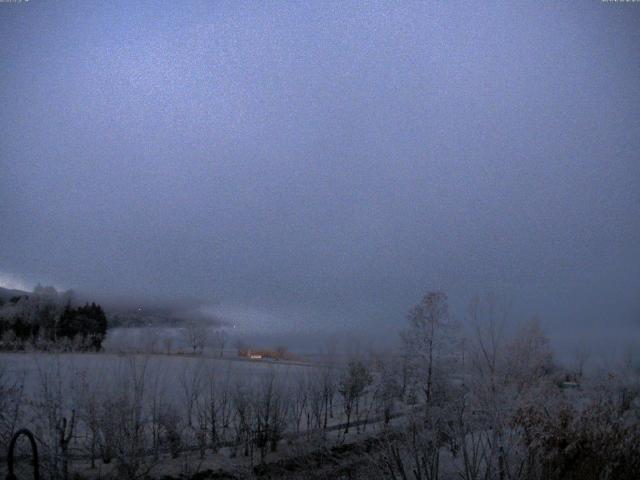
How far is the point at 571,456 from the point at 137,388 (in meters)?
20.2

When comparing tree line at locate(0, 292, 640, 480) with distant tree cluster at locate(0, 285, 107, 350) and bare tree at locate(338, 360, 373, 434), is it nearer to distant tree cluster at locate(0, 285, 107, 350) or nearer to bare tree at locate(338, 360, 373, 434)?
bare tree at locate(338, 360, 373, 434)

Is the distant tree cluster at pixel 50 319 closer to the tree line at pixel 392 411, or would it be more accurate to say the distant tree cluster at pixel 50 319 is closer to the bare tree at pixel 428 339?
the tree line at pixel 392 411

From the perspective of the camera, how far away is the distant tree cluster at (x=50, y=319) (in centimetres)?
5738

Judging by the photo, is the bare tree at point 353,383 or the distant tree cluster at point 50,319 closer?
the bare tree at point 353,383

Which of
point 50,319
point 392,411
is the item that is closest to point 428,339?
point 392,411

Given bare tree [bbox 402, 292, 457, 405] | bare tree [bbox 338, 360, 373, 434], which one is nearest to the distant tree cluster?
bare tree [bbox 338, 360, 373, 434]

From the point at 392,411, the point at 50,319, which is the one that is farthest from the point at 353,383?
the point at 50,319

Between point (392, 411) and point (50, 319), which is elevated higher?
point (50, 319)

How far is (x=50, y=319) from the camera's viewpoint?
60.8 meters

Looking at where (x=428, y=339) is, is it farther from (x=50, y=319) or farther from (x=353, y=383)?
(x=50, y=319)

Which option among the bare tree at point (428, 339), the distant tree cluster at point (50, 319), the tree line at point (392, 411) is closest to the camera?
the tree line at point (392, 411)

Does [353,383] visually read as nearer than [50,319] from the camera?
Yes

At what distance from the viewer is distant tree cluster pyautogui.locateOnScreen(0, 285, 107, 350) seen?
57.4 metres

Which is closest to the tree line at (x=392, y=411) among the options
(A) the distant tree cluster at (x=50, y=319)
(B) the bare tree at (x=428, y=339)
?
(B) the bare tree at (x=428, y=339)
